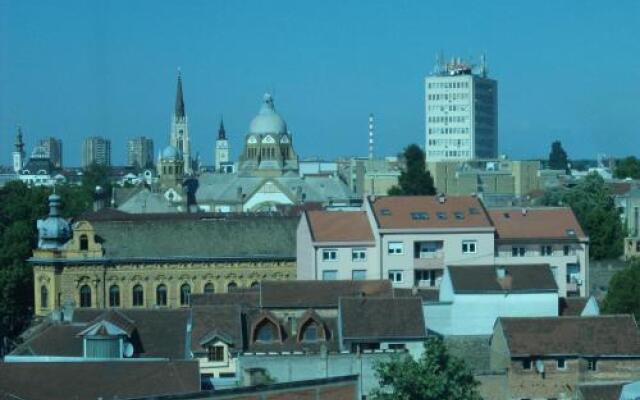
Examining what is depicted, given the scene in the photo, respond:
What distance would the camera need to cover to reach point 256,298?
5053 centimetres

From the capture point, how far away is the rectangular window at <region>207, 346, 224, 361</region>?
1742 inches

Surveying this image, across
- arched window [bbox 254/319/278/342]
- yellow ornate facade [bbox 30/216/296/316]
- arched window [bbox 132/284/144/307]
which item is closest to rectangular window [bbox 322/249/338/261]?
yellow ornate facade [bbox 30/216/296/316]

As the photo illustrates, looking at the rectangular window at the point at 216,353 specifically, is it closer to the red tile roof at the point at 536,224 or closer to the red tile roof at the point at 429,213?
the red tile roof at the point at 429,213

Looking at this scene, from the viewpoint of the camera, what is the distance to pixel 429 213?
60.9 metres

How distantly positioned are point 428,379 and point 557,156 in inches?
5931

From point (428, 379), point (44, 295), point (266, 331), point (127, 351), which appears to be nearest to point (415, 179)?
point (44, 295)

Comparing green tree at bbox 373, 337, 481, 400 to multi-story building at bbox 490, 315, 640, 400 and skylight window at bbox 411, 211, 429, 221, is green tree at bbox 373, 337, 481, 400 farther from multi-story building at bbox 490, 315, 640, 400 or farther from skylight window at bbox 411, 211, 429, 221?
skylight window at bbox 411, 211, 429, 221

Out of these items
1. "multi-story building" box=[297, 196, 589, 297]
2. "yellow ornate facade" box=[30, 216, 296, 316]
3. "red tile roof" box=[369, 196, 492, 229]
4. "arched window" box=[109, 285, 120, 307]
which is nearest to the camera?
"multi-story building" box=[297, 196, 589, 297]

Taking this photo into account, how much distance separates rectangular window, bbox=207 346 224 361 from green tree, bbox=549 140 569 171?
14083 cm

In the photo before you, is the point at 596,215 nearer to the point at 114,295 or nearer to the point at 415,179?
the point at 415,179

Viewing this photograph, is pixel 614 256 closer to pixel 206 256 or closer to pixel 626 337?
pixel 206 256

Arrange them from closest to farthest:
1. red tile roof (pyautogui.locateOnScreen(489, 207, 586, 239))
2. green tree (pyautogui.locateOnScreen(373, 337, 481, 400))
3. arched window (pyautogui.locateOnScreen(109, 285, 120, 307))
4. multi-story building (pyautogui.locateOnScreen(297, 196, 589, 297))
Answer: green tree (pyautogui.locateOnScreen(373, 337, 481, 400)) < multi-story building (pyautogui.locateOnScreen(297, 196, 589, 297)) < red tile roof (pyautogui.locateOnScreen(489, 207, 586, 239)) < arched window (pyautogui.locateOnScreen(109, 285, 120, 307))

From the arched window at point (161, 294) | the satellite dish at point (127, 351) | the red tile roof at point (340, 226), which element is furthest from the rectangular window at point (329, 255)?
the satellite dish at point (127, 351)

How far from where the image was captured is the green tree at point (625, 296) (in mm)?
52156
